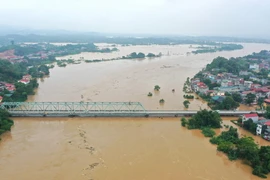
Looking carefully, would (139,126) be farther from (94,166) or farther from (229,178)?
(229,178)

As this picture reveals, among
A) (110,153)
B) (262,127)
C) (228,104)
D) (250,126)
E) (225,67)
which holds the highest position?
(225,67)

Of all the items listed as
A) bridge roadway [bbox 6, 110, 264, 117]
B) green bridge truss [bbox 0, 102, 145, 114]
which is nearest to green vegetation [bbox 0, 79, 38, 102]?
green bridge truss [bbox 0, 102, 145, 114]

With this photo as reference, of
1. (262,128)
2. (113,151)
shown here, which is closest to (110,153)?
(113,151)

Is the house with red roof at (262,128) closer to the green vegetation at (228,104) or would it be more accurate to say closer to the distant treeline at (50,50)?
the green vegetation at (228,104)

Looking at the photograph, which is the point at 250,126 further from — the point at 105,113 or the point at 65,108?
the point at 65,108

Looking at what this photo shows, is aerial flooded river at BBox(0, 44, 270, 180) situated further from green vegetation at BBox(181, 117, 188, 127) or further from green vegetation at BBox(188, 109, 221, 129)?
green vegetation at BBox(188, 109, 221, 129)
